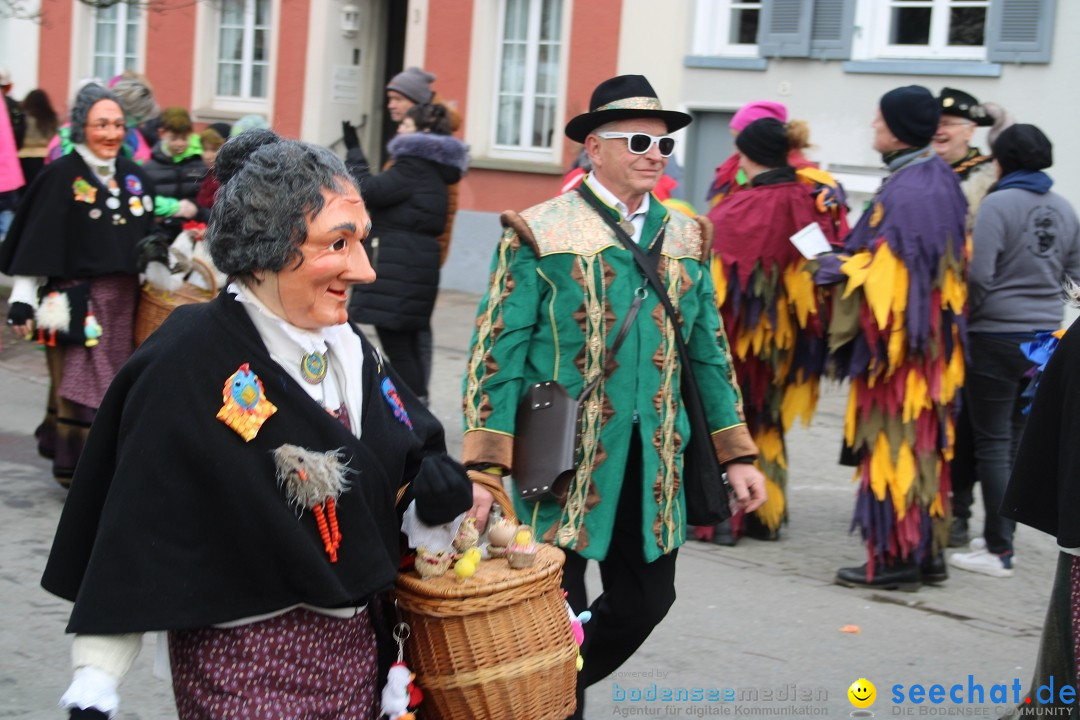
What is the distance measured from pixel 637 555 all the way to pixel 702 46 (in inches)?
395

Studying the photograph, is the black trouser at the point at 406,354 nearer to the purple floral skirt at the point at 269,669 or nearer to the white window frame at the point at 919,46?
the purple floral skirt at the point at 269,669

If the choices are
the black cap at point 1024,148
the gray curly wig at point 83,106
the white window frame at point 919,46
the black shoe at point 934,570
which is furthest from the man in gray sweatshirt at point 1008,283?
the white window frame at point 919,46

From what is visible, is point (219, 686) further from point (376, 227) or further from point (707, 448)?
point (376, 227)

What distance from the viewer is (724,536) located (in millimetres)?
7074

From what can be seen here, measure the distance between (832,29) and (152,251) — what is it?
295 inches

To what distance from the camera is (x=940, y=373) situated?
6.14m

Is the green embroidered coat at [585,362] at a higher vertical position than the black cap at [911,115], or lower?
lower

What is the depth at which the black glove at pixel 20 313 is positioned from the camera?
6.74m

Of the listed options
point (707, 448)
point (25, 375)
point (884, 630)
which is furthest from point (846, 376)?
point (25, 375)

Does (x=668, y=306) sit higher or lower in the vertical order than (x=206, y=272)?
higher

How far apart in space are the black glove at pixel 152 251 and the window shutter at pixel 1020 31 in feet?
24.1

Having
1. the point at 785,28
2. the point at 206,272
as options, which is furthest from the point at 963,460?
the point at 785,28

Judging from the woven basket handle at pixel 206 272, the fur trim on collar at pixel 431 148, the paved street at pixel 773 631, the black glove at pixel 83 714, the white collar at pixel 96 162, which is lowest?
the paved street at pixel 773 631

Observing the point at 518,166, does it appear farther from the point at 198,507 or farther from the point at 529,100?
the point at 198,507
